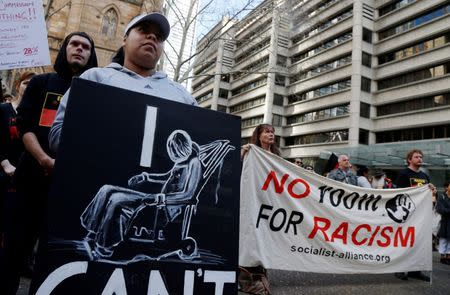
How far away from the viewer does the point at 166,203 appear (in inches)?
53.9

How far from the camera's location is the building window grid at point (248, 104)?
52.7m

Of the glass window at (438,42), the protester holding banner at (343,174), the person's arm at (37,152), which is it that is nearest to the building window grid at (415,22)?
the glass window at (438,42)

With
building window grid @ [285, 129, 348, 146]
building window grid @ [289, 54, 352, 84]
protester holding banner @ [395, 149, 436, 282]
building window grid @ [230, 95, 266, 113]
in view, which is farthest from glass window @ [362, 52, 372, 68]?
protester holding banner @ [395, 149, 436, 282]

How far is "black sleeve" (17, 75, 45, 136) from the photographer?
2.12 meters

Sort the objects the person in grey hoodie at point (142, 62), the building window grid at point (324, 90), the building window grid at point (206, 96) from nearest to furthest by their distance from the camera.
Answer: the person in grey hoodie at point (142, 62) → the building window grid at point (324, 90) → the building window grid at point (206, 96)

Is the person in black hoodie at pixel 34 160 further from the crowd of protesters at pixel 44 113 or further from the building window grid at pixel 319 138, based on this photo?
the building window grid at pixel 319 138

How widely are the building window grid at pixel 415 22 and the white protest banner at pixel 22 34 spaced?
37.4 metres

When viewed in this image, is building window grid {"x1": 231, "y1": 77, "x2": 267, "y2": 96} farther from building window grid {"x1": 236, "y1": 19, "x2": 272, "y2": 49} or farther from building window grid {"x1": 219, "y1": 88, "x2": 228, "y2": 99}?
building window grid {"x1": 236, "y1": 19, "x2": 272, "y2": 49}

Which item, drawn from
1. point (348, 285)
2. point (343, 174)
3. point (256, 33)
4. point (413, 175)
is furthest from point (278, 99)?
point (348, 285)

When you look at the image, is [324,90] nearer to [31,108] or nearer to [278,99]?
[278,99]

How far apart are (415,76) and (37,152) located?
38519mm

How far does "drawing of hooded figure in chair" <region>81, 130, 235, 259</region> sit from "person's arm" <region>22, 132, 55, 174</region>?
29.6 inches

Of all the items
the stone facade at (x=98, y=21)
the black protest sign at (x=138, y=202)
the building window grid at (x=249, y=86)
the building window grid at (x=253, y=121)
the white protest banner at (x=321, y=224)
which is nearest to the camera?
the black protest sign at (x=138, y=202)

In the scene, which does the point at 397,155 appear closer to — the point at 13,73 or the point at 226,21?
the point at 226,21
